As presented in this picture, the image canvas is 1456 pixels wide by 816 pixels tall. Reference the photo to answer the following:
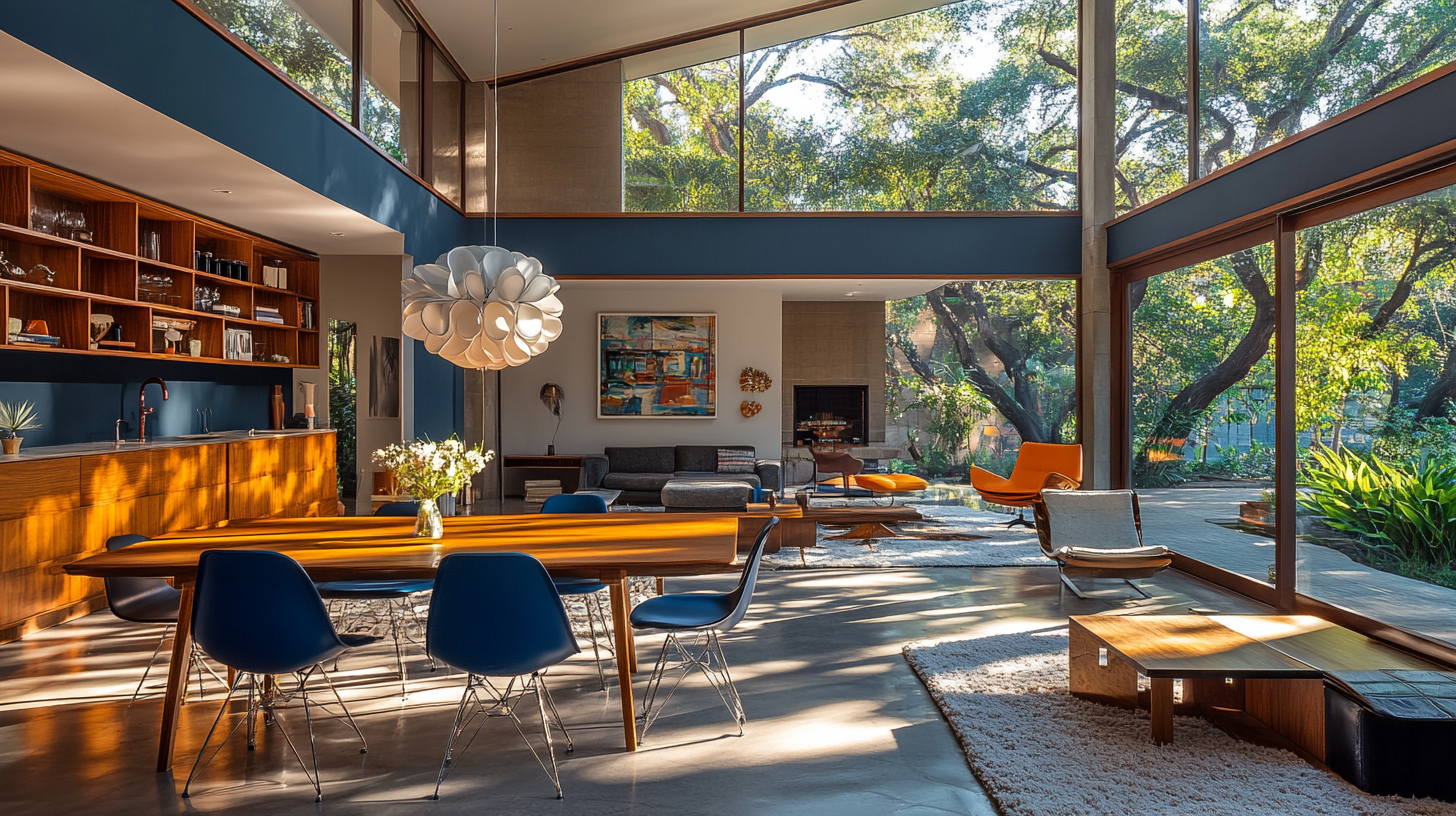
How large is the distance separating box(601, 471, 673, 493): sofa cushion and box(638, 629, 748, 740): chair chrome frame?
521 cm

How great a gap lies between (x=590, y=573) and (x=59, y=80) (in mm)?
3189

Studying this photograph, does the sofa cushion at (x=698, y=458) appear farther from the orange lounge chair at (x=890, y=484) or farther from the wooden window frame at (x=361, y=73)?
the wooden window frame at (x=361, y=73)

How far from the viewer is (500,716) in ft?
12.5

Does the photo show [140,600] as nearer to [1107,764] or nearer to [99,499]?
[99,499]

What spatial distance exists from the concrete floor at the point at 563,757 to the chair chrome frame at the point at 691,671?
0.22ft

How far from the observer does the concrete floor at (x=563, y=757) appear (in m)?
2.98

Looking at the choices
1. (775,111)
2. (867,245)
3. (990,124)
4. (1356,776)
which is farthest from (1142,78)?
(1356,776)

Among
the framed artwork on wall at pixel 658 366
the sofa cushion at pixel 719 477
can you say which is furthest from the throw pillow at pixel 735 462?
the framed artwork on wall at pixel 658 366

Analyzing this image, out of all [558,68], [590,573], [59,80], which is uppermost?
[558,68]

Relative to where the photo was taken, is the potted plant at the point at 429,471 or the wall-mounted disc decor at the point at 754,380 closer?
the potted plant at the point at 429,471

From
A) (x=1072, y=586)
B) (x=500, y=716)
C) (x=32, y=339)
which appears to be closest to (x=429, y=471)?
(x=500, y=716)

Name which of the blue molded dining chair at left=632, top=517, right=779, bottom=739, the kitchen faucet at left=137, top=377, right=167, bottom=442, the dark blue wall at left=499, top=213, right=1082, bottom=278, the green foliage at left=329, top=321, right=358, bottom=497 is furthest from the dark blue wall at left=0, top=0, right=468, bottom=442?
the blue molded dining chair at left=632, top=517, right=779, bottom=739

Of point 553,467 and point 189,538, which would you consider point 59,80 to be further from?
point 553,467

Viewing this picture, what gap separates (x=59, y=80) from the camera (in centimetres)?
391
